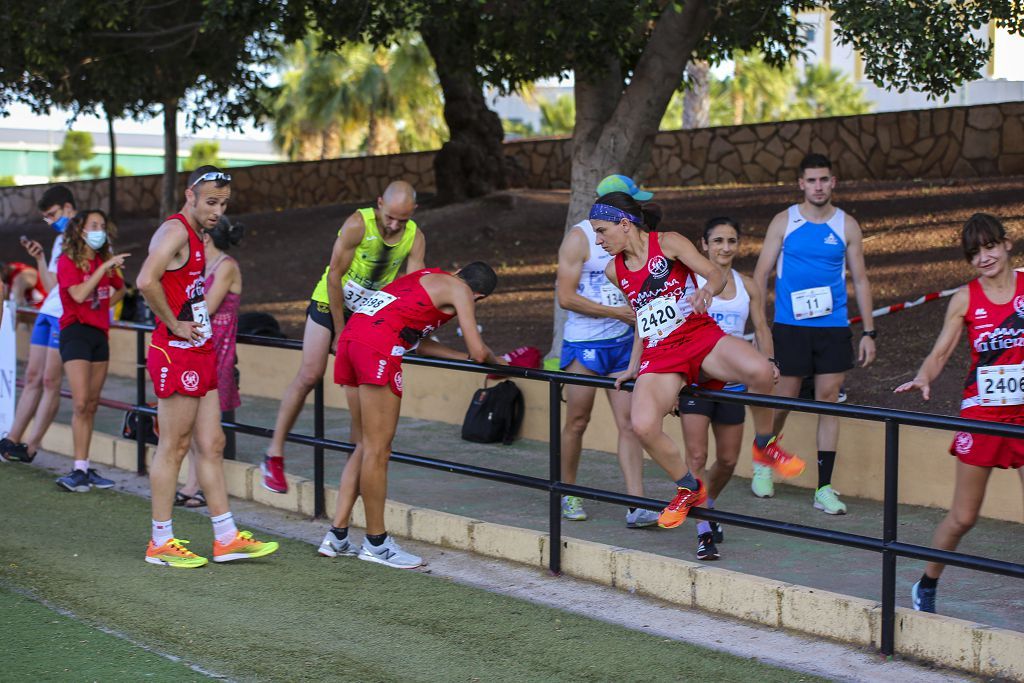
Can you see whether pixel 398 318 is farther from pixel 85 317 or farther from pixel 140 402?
pixel 140 402

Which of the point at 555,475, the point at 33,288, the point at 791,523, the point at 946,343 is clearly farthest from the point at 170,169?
the point at 946,343

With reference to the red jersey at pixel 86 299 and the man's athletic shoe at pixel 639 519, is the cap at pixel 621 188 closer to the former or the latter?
the man's athletic shoe at pixel 639 519

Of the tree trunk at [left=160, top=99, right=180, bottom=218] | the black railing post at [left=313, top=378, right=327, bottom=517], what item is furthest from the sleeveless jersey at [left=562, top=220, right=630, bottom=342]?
the tree trunk at [left=160, top=99, right=180, bottom=218]

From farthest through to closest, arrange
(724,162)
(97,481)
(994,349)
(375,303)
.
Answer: (724,162), (97,481), (375,303), (994,349)

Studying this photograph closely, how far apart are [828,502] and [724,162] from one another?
1465 centimetres

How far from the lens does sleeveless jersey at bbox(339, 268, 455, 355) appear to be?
20.3 feet

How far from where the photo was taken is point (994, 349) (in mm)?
5195

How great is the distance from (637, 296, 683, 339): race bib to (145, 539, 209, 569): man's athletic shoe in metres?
2.43

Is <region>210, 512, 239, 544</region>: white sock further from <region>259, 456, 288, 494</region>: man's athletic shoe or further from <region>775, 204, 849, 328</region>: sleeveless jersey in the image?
<region>775, 204, 849, 328</region>: sleeveless jersey

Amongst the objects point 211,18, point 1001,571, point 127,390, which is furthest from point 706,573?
point 127,390

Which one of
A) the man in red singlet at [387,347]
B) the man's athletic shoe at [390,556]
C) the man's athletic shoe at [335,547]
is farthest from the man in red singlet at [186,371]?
the man in red singlet at [387,347]

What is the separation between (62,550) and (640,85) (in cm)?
629

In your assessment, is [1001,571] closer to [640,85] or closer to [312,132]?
[640,85]

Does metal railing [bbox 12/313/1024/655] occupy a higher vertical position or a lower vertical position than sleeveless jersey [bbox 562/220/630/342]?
lower
